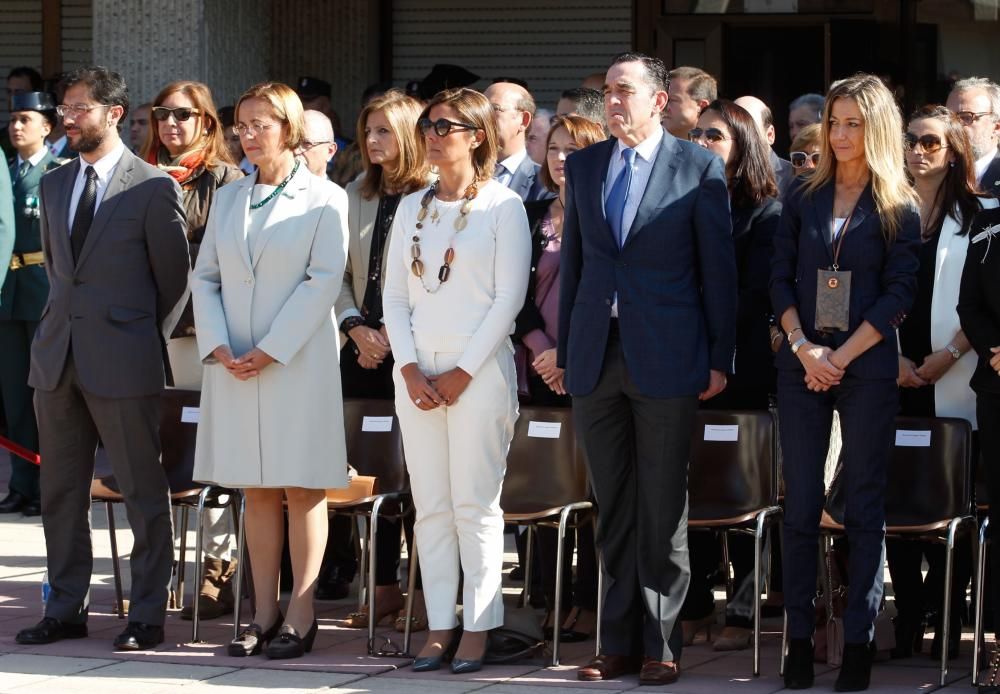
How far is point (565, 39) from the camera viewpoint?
1315 centimetres

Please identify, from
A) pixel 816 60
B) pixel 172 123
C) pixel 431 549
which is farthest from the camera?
pixel 816 60

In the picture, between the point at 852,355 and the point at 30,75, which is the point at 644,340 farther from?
the point at 30,75

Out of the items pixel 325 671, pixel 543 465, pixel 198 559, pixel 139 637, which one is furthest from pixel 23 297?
pixel 325 671

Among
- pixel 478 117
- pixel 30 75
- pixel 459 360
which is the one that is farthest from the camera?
pixel 30 75

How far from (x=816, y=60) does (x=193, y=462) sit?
6.49m

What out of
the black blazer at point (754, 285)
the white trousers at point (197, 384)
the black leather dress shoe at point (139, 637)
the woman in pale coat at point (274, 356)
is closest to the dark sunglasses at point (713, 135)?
the black blazer at point (754, 285)

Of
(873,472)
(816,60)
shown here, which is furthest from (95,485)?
(816,60)

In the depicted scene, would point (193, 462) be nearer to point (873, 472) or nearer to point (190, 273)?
point (190, 273)

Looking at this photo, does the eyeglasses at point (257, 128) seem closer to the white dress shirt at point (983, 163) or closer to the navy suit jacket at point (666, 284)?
the navy suit jacket at point (666, 284)

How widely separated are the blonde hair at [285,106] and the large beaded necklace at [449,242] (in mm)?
594

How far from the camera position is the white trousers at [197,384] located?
7469mm

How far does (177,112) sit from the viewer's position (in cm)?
745

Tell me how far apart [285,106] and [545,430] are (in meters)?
1.57

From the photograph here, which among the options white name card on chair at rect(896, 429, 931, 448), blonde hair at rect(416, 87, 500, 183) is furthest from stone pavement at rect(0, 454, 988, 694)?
blonde hair at rect(416, 87, 500, 183)
